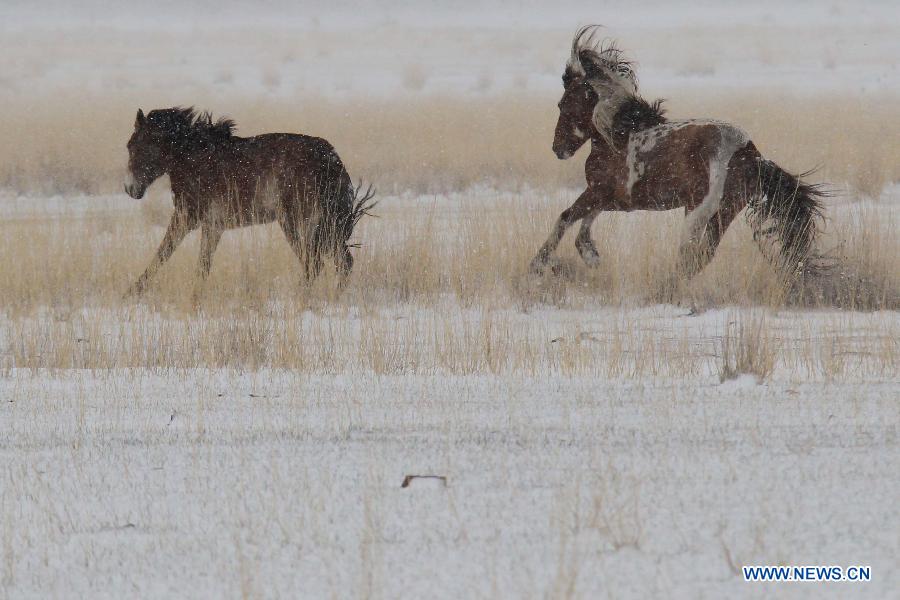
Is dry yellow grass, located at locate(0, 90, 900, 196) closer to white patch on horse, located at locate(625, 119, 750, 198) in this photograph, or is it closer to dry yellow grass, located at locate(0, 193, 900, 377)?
dry yellow grass, located at locate(0, 193, 900, 377)

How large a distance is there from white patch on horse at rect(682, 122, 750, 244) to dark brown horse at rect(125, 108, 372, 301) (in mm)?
2109

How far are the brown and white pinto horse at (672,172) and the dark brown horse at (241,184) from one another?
53.7 inches

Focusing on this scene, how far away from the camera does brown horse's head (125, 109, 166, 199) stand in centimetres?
870

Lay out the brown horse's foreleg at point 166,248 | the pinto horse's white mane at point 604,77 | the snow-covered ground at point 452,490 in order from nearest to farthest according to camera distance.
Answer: the snow-covered ground at point 452,490 < the pinto horse's white mane at point 604,77 < the brown horse's foreleg at point 166,248

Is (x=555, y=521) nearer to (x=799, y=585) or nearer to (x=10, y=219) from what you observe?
(x=799, y=585)

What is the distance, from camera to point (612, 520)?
3400 millimetres

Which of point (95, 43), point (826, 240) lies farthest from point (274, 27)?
point (826, 240)

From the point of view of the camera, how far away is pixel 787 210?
25.4 ft

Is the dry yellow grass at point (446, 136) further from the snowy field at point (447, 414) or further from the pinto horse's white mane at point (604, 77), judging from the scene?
the pinto horse's white mane at point (604, 77)

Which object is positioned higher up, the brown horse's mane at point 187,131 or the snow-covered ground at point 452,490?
the brown horse's mane at point 187,131

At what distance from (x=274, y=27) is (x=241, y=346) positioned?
51469 mm

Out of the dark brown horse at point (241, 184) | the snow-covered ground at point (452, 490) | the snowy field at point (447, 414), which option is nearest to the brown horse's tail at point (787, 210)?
the snowy field at point (447, 414)

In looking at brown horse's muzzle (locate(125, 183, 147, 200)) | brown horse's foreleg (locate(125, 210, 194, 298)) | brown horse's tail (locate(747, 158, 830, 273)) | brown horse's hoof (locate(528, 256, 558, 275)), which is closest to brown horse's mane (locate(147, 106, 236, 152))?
brown horse's muzzle (locate(125, 183, 147, 200))

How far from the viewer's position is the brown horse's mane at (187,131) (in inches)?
340
